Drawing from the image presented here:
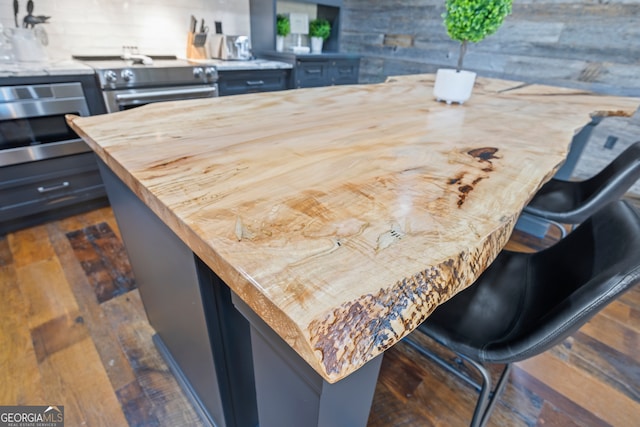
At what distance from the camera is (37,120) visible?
1944mm

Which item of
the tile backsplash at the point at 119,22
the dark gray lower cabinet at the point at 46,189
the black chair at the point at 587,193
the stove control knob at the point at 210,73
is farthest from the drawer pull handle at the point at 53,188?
the black chair at the point at 587,193

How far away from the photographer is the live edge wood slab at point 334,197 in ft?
1.28

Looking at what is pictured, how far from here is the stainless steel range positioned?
2.08m

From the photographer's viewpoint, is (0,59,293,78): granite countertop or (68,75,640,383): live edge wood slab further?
(0,59,293,78): granite countertop

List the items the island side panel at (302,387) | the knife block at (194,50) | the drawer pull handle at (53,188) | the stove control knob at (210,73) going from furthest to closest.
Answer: the knife block at (194,50) → the stove control knob at (210,73) → the drawer pull handle at (53,188) → the island side panel at (302,387)

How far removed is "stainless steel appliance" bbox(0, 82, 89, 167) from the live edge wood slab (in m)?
1.22

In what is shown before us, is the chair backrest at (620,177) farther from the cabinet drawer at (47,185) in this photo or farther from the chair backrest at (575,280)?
the cabinet drawer at (47,185)

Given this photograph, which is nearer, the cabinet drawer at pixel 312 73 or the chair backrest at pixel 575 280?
the chair backrest at pixel 575 280

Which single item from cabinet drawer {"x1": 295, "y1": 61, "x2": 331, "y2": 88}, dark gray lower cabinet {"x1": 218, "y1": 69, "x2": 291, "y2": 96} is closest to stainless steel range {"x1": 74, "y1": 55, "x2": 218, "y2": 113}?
dark gray lower cabinet {"x1": 218, "y1": 69, "x2": 291, "y2": 96}

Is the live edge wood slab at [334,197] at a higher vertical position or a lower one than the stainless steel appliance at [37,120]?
higher

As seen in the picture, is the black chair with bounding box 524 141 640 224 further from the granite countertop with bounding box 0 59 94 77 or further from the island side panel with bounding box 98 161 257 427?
the granite countertop with bounding box 0 59 94 77

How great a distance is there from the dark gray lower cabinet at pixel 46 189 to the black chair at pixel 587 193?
2653mm

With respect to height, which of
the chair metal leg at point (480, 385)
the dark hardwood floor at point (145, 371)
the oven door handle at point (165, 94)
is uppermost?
the oven door handle at point (165, 94)

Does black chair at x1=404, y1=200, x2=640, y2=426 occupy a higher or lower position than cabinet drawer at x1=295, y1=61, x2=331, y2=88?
lower
